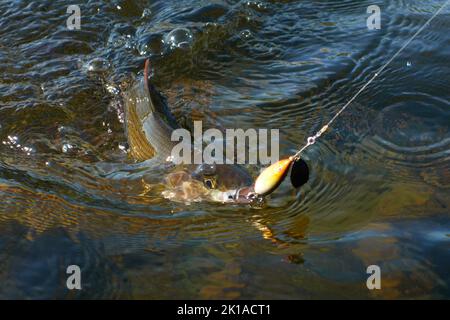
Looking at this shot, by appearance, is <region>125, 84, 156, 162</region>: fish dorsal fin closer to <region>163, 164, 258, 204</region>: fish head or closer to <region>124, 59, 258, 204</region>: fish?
<region>124, 59, 258, 204</region>: fish

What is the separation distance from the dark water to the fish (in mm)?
95

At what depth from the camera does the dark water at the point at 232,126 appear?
2.98 m

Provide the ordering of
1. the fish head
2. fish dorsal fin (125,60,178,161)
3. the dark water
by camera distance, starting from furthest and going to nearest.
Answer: fish dorsal fin (125,60,178,161), the fish head, the dark water

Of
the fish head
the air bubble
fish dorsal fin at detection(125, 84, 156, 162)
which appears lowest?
the fish head

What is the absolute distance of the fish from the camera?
3.43m

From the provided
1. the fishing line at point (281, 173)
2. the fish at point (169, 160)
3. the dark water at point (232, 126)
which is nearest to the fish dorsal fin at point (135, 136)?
the fish at point (169, 160)

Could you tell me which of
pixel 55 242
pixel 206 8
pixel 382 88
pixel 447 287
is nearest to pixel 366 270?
pixel 447 287

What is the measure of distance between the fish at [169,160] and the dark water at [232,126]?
10cm

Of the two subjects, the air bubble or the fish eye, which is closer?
the fish eye

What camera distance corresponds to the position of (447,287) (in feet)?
9.25

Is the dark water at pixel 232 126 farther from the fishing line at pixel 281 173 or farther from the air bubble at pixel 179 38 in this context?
the fishing line at pixel 281 173

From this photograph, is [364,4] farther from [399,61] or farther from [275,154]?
[275,154]

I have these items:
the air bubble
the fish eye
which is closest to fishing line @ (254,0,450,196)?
the fish eye

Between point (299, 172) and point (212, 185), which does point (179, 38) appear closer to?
point (212, 185)
